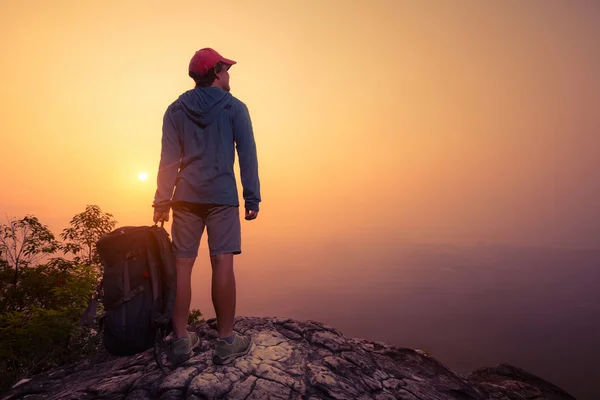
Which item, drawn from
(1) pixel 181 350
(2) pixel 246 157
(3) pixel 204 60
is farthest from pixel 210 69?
(1) pixel 181 350

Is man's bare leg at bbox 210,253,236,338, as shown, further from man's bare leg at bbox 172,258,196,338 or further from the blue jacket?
the blue jacket

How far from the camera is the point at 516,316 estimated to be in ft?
549

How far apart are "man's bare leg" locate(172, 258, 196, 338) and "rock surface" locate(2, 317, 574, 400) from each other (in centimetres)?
42

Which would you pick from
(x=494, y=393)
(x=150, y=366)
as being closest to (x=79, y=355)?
(x=150, y=366)

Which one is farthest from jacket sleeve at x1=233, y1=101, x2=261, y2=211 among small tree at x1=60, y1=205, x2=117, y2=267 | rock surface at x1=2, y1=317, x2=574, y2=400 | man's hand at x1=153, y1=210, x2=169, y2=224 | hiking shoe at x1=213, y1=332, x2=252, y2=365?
small tree at x1=60, y1=205, x2=117, y2=267

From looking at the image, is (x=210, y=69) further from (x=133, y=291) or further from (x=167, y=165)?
(x=133, y=291)

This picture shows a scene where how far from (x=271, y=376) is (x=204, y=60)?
3.19 metres

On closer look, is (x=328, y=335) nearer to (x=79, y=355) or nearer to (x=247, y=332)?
(x=247, y=332)

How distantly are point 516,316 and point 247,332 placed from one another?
20650 centimetres

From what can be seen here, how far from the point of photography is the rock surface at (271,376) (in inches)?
117

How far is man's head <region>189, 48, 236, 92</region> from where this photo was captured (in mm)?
3254

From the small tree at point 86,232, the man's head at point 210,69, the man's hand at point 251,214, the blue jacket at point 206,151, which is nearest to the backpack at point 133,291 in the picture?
the blue jacket at point 206,151

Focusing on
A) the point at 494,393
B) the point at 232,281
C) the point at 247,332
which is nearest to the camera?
the point at 232,281

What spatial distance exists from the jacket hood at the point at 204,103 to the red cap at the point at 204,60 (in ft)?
0.61
